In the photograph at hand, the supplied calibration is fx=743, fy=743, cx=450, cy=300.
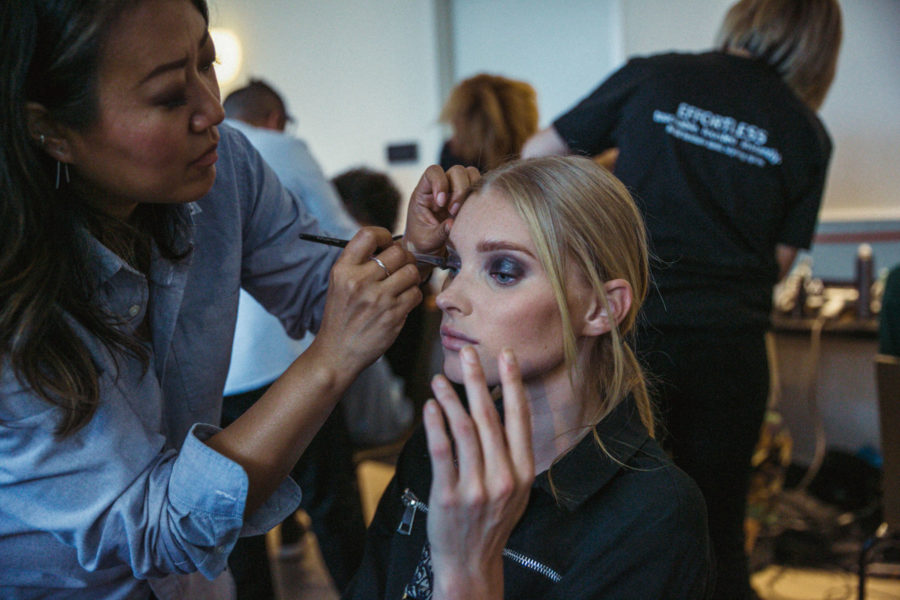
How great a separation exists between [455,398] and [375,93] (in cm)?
341

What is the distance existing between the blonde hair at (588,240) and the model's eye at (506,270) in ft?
0.12

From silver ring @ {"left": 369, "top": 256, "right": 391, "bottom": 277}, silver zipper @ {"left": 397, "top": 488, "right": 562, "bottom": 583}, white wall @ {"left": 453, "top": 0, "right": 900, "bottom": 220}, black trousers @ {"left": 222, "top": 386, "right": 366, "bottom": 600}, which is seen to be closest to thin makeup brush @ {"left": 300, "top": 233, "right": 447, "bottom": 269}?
silver ring @ {"left": 369, "top": 256, "right": 391, "bottom": 277}

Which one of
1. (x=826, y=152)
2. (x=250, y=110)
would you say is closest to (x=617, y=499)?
(x=826, y=152)

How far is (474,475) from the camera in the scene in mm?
644

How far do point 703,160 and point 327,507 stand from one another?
4.05ft

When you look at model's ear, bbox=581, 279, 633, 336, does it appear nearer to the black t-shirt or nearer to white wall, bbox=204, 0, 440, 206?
the black t-shirt

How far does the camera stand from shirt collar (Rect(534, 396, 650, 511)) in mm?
898

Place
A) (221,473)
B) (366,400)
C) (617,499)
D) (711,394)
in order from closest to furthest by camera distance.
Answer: (221,473) < (617,499) < (711,394) < (366,400)

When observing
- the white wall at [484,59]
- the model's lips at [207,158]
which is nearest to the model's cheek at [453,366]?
the model's lips at [207,158]

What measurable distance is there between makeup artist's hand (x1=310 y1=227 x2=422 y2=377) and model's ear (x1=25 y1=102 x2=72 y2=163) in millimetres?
Answer: 314

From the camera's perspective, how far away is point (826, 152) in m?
1.63

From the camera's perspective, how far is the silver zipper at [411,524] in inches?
35.1

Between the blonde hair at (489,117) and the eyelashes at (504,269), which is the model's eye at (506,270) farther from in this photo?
the blonde hair at (489,117)

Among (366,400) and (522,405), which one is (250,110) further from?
(522,405)
